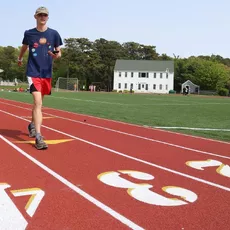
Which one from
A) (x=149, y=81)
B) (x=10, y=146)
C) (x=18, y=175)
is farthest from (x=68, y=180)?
(x=149, y=81)

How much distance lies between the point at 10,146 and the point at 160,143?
2.98 metres

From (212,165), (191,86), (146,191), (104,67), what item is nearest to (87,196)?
(146,191)

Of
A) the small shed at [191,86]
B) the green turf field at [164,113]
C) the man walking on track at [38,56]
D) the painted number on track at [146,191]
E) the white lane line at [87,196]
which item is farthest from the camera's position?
the small shed at [191,86]

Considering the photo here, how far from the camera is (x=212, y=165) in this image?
521 centimetres

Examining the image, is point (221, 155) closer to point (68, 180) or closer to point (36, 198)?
point (68, 180)

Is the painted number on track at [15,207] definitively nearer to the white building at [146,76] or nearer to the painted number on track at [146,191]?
the painted number on track at [146,191]

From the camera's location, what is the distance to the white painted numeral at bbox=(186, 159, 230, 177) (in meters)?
4.79

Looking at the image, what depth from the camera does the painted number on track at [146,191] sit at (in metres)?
3.49

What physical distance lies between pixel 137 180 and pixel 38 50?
3.34 metres

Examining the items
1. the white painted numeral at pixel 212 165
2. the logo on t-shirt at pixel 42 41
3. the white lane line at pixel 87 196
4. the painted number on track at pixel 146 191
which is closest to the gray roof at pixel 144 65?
the logo on t-shirt at pixel 42 41

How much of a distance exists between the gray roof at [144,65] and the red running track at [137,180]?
80.4 metres

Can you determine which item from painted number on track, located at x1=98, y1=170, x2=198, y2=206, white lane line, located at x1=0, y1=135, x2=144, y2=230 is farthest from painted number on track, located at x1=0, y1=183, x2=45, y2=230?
painted number on track, located at x1=98, y1=170, x2=198, y2=206

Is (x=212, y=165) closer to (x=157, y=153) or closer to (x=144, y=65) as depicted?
(x=157, y=153)

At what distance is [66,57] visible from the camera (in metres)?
89.2
